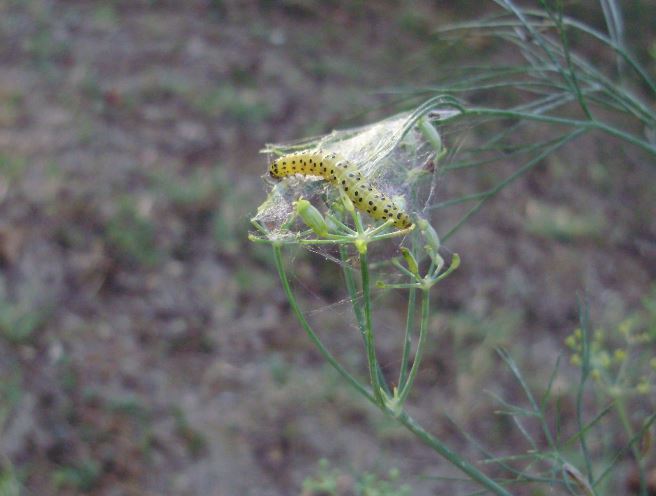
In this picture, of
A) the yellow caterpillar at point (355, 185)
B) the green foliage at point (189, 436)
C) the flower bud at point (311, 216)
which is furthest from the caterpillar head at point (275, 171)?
the green foliage at point (189, 436)

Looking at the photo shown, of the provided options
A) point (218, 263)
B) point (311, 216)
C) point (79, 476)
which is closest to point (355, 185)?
point (311, 216)

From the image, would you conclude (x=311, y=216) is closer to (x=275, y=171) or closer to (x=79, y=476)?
(x=275, y=171)

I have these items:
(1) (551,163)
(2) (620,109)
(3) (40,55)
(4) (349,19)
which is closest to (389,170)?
(2) (620,109)

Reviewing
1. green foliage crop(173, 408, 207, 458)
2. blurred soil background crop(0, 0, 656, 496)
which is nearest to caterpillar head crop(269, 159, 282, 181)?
blurred soil background crop(0, 0, 656, 496)

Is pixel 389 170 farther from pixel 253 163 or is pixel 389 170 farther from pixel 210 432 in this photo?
pixel 253 163

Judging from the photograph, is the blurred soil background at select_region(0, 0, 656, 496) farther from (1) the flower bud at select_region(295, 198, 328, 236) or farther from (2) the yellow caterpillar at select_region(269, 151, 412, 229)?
(1) the flower bud at select_region(295, 198, 328, 236)
